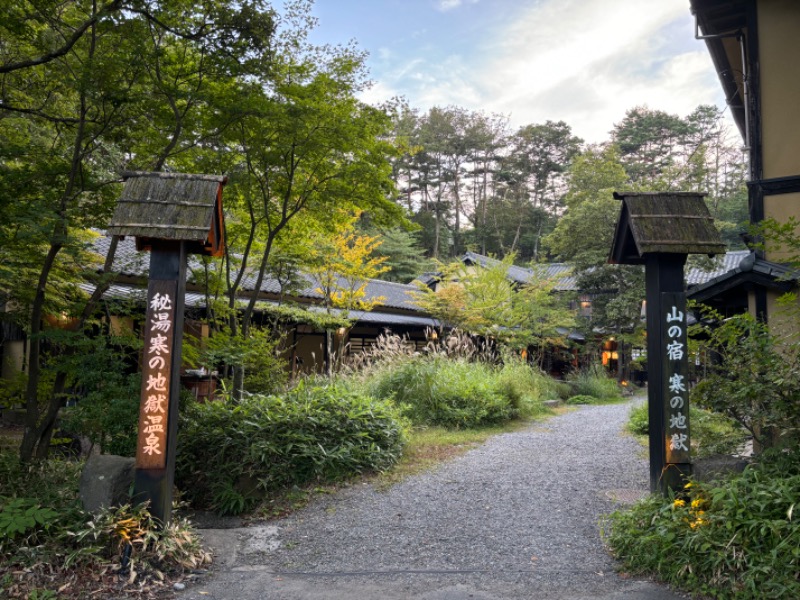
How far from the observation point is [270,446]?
566cm

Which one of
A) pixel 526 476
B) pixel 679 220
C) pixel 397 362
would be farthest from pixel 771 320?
pixel 397 362

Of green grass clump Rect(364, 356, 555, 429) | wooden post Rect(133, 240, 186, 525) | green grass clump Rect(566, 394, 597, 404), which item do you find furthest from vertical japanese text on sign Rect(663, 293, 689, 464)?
green grass clump Rect(566, 394, 597, 404)

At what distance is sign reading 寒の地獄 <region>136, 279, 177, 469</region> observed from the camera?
4023 mm

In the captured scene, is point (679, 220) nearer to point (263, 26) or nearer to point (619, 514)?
point (619, 514)

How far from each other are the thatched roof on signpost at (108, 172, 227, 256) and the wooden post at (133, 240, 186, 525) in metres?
0.14

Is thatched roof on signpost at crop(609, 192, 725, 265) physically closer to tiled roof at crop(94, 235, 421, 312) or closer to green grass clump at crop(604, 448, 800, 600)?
green grass clump at crop(604, 448, 800, 600)

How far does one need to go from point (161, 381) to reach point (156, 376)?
50 mm

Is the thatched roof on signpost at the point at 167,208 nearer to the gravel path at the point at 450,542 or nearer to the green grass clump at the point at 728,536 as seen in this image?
the gravel path at the point at 450,542

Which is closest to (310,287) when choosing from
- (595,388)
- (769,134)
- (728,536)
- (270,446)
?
(270,446)

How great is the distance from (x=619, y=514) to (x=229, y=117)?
5.20 m

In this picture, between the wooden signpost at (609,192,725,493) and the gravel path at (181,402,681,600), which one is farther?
the wooden signpost at (609,192,725,493)

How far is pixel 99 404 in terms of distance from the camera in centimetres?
493

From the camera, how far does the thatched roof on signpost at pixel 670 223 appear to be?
14.1 feet

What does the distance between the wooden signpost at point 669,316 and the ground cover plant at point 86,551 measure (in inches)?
138
